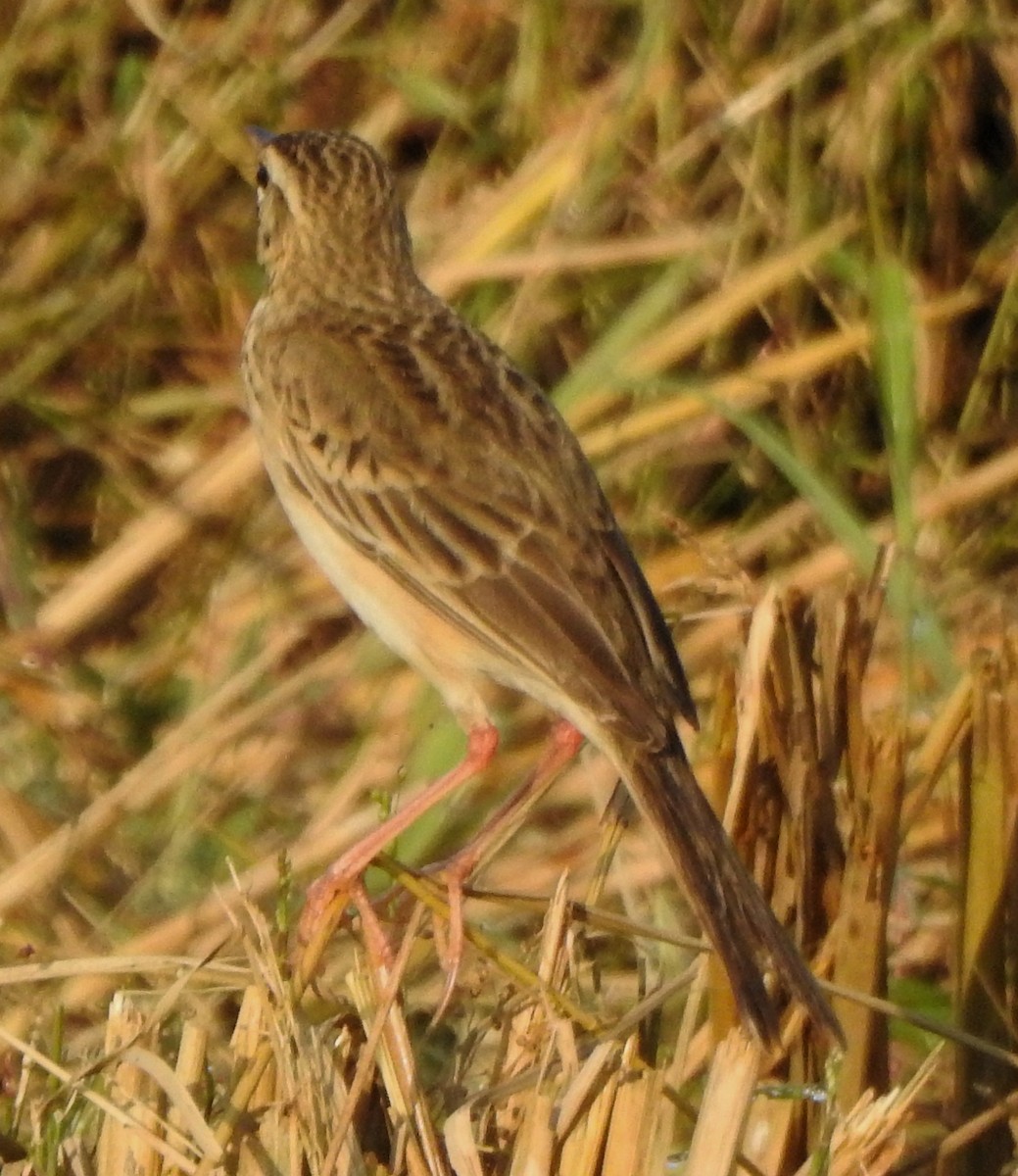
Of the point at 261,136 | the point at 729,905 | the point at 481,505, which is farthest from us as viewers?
the point at 261,136

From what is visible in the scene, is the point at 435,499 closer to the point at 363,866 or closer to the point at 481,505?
the point at 481,505

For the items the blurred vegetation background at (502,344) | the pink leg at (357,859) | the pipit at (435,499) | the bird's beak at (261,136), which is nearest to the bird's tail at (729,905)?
the pipit at (435,499)

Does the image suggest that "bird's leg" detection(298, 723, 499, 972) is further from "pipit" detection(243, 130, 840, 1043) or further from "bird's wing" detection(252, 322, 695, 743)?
"bird's wing" detection(252, 322, 695, 743)

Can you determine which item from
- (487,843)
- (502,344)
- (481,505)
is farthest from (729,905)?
(502,344)

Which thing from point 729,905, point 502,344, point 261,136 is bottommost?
point 729,905

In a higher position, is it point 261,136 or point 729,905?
point 261,136

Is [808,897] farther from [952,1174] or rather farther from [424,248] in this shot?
[424,248]

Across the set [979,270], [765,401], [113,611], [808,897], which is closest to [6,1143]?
[808,897]
